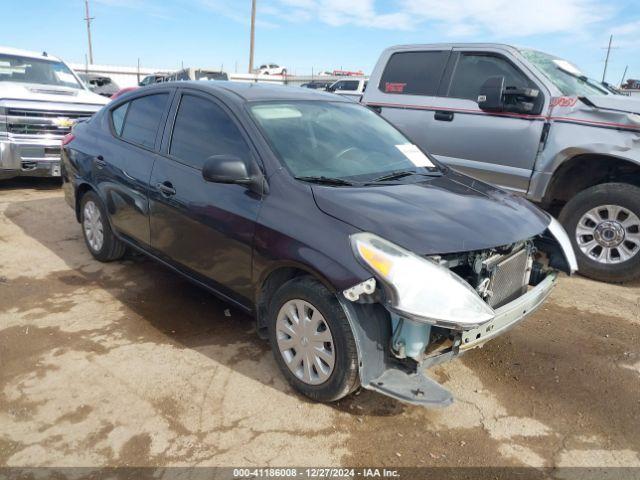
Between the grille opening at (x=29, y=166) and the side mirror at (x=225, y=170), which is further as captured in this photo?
the grille opening at (x=29, y=166)

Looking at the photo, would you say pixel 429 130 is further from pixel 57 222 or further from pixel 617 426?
pixel 57 222

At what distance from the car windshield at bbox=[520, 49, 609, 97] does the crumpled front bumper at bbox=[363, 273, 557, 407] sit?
10.5 feet

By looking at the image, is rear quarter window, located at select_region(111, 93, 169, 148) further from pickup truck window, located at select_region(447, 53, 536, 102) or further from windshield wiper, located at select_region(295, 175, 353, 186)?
pickup truck window, located at select_region(447, 53, 536, 102)

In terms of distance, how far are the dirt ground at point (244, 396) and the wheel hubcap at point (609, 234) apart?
58 cm

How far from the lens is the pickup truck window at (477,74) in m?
5.29

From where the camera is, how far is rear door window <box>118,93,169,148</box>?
396 cm

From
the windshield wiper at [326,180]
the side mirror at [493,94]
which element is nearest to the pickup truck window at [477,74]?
the side mirror at [493,94]

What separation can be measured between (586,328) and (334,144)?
7.95 feet

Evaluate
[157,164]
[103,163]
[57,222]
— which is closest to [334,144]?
[157,164]

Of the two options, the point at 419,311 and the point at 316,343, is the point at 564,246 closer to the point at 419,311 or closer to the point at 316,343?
the point at 419,311

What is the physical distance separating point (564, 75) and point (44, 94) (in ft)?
23.6

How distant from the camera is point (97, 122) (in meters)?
4.74

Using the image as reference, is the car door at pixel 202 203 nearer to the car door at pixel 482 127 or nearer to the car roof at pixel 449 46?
the car door at pixel 482 127

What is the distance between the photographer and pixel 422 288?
2371mm
